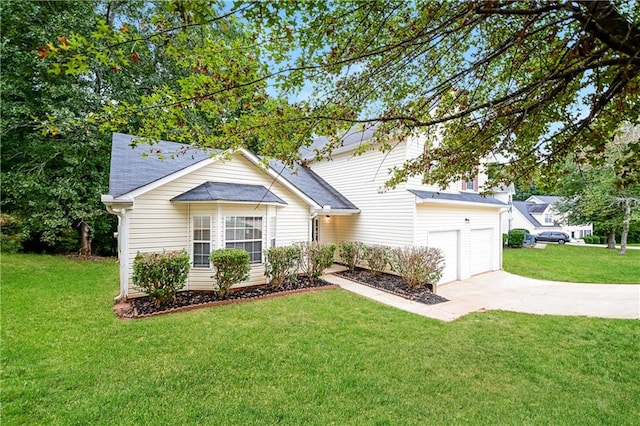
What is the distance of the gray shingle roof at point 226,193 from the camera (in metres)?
8.20

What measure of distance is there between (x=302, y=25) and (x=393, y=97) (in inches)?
63.4

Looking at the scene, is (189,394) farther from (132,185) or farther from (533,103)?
(132,185)

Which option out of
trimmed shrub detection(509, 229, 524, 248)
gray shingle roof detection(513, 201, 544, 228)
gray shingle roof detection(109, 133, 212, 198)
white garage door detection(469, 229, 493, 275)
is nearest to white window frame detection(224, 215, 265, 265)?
gray shingle roof detection(109, 133, 212, 198)

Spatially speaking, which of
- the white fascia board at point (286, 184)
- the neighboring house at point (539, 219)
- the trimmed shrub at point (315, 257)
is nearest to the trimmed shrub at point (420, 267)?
the trimmed shrub at point (315, 257)

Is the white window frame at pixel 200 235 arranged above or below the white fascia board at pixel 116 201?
below

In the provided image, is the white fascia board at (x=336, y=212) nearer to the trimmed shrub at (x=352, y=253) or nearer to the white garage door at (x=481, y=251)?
the trimmed shrub at (x=352, y=253)

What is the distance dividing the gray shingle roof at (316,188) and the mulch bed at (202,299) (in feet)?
11.4

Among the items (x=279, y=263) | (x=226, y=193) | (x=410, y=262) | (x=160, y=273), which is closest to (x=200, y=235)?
(x=226, y=193)

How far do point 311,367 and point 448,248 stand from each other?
8.25m

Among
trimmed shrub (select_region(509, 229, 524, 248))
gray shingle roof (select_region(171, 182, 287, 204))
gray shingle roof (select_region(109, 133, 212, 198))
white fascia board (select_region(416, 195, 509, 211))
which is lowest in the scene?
trimmed shrub (select_region(509, 229, 524, 248))

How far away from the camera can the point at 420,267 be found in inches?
344

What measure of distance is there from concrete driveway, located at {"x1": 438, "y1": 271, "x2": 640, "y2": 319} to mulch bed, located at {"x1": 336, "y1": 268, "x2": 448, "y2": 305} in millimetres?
514

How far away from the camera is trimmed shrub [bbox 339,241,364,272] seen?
11.3 metres

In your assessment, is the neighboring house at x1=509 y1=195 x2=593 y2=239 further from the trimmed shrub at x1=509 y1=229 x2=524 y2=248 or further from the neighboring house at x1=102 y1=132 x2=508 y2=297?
the neighboring house at x1=102 y1=132 x2=508 y2=297
